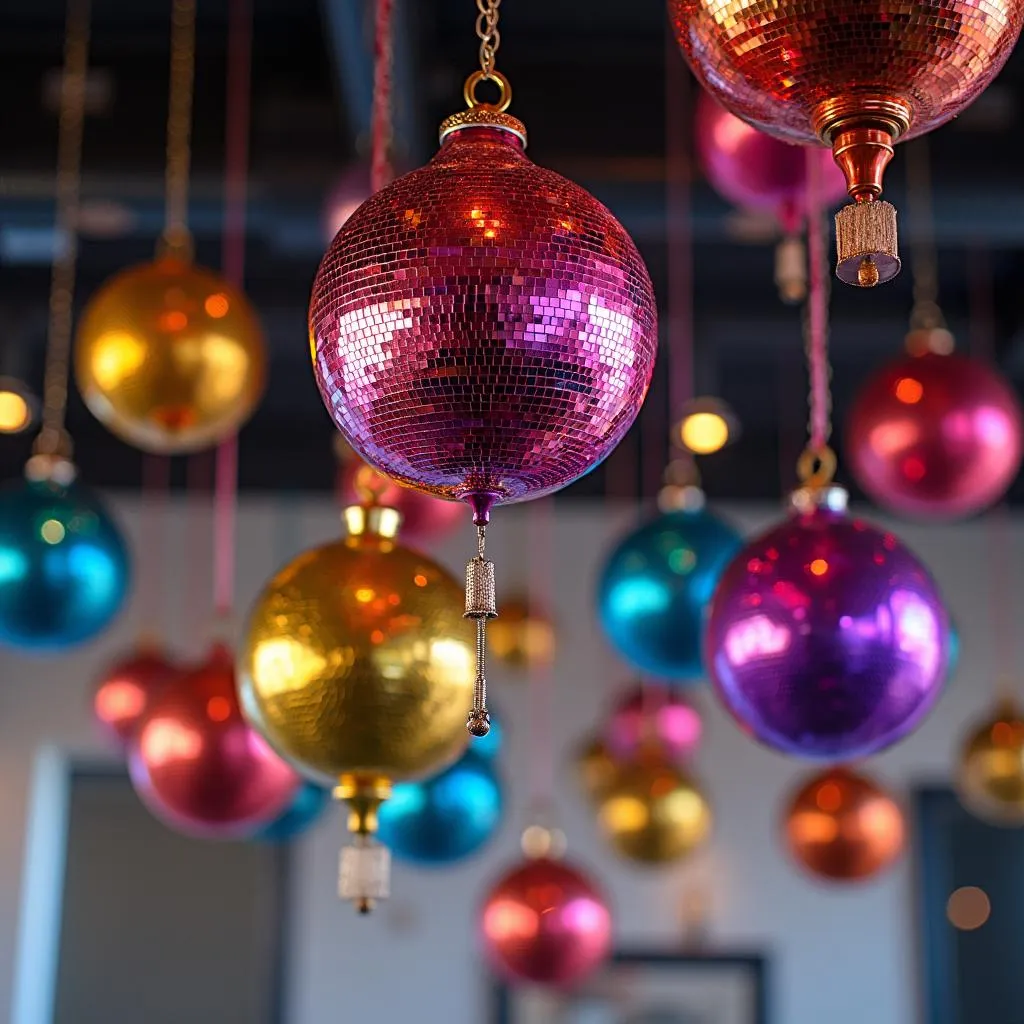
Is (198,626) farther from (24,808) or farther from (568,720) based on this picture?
(568,720)

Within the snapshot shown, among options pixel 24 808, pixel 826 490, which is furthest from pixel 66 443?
pixel 24 808

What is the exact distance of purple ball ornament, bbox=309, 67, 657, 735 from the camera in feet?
3.53

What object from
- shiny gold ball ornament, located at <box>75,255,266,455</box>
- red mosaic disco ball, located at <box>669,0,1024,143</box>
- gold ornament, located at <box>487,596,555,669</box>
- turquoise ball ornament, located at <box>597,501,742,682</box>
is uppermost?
gold ornament, located at <box>487,596,555,669</box>

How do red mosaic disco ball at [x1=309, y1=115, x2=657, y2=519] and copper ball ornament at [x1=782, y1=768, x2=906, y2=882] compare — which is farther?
copper ball ornament at [x1=782, y1=768, x2=906, y2=882]

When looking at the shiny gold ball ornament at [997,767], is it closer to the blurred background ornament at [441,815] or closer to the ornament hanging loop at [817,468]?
the blurred background ornament at [441,815]

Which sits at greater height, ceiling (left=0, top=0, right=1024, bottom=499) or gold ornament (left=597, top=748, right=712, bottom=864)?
ceiling (left=0, top=0, right=1024, bottom=499)

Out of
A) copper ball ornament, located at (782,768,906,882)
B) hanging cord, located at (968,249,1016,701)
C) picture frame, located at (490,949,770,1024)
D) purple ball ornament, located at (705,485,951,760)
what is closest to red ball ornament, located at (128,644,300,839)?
purple ball ornament, located at (705,485,951,760)

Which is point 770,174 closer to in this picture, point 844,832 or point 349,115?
point 349,115

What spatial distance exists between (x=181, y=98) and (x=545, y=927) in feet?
6.01

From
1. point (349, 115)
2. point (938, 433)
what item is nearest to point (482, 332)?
point (938, 433)

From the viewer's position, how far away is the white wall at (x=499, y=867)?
5.64m

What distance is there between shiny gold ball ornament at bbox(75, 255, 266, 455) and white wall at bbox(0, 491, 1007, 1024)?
3.60 meters

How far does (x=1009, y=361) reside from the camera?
4.63 metres

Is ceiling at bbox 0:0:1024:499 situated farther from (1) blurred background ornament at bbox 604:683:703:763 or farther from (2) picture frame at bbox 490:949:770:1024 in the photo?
(2) picture frame at bbox 490:949:770:1024
